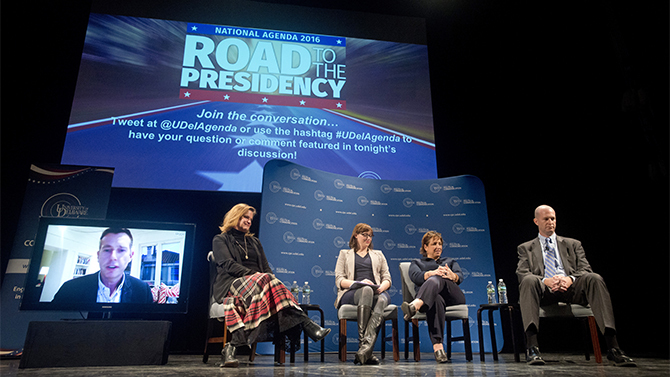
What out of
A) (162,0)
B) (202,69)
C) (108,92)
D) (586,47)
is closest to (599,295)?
(586,47)

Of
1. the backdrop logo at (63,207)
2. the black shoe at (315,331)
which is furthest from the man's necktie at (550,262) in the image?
the backdrop logo at (63,207)

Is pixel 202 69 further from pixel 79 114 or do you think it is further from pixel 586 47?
pixel 586 47

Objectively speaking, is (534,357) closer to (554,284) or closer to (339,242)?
(554,284)

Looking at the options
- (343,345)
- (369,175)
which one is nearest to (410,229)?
(369,175)

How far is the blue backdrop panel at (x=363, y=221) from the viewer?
169 inches

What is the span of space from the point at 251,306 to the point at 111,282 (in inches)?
45.8

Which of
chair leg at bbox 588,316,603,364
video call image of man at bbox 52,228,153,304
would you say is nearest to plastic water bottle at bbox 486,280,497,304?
chair leg at bbox 588,316,603,364

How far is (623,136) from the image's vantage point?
436 centimetres

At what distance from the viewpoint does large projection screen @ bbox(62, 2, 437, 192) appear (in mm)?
4371

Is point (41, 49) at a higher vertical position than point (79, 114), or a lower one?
higher

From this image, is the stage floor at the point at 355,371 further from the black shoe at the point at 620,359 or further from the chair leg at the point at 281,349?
the chair leg at the point at 281,349

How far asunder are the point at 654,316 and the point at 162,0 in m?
6.02

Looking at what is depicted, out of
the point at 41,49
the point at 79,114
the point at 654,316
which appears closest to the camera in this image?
the point at 654,316

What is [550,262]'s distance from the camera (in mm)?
3322
